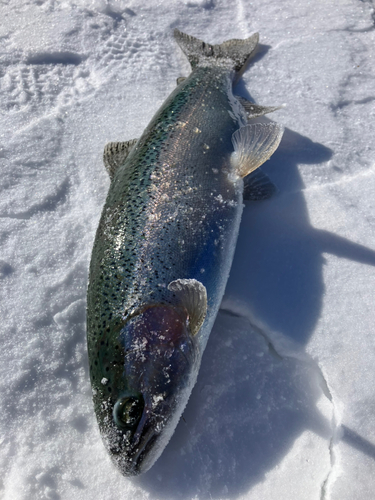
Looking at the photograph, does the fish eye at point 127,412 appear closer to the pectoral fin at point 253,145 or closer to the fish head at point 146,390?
the fish head at point 146,390

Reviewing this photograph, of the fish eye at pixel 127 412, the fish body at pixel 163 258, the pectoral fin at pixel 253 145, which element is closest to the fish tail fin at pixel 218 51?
the fish body at pixel 163 258

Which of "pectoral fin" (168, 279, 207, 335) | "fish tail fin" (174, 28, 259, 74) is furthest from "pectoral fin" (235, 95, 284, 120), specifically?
"pectoral fin" (168, 279, 207, 335)

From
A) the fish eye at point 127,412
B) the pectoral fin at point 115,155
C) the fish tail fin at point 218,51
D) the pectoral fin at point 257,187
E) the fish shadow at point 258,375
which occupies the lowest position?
the fish shadow at point 258,375

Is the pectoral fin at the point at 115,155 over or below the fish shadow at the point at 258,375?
over

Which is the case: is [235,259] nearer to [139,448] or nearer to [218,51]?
[139,448]

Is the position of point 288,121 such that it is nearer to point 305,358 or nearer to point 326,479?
point 305,358

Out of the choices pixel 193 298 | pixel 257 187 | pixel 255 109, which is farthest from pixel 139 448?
pixel 255 109
